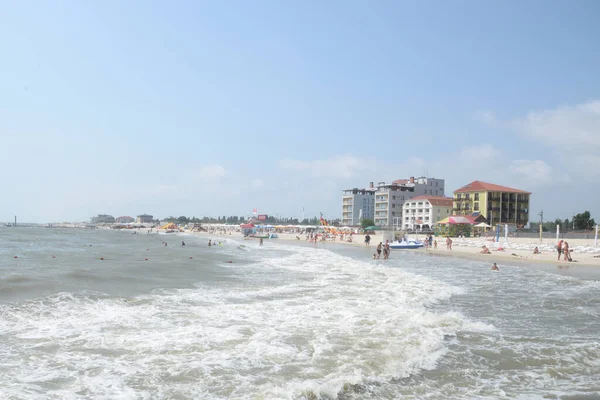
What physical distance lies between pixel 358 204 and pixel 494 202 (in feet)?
145

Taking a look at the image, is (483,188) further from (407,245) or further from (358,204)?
(407,245)

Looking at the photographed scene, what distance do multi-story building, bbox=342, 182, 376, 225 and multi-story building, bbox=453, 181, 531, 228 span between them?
116 ft

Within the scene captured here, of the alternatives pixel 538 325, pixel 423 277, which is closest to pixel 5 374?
pixel 538 325

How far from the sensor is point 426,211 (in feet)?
329

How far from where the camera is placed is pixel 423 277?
22172 mm

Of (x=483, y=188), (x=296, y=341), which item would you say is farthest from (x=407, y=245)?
(x=483, y=188)

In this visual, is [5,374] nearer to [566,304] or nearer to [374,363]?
[374,363]

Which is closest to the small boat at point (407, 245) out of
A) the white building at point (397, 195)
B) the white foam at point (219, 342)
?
the white foam at point (219, 342)

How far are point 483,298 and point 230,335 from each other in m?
9.78

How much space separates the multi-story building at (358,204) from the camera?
128 meters

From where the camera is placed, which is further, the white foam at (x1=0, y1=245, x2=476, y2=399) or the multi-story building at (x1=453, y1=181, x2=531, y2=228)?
the multi-story building at (x1=453, y1=181, x2=531, y2=228)

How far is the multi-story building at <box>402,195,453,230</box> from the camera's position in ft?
322

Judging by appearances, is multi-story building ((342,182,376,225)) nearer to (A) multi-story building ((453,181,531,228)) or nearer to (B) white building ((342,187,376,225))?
(B) white building ((342,187,376,225))

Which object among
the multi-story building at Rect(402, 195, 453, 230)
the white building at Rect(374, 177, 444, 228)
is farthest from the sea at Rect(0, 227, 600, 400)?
the white building at Rect(374, 177, 444, 228)
